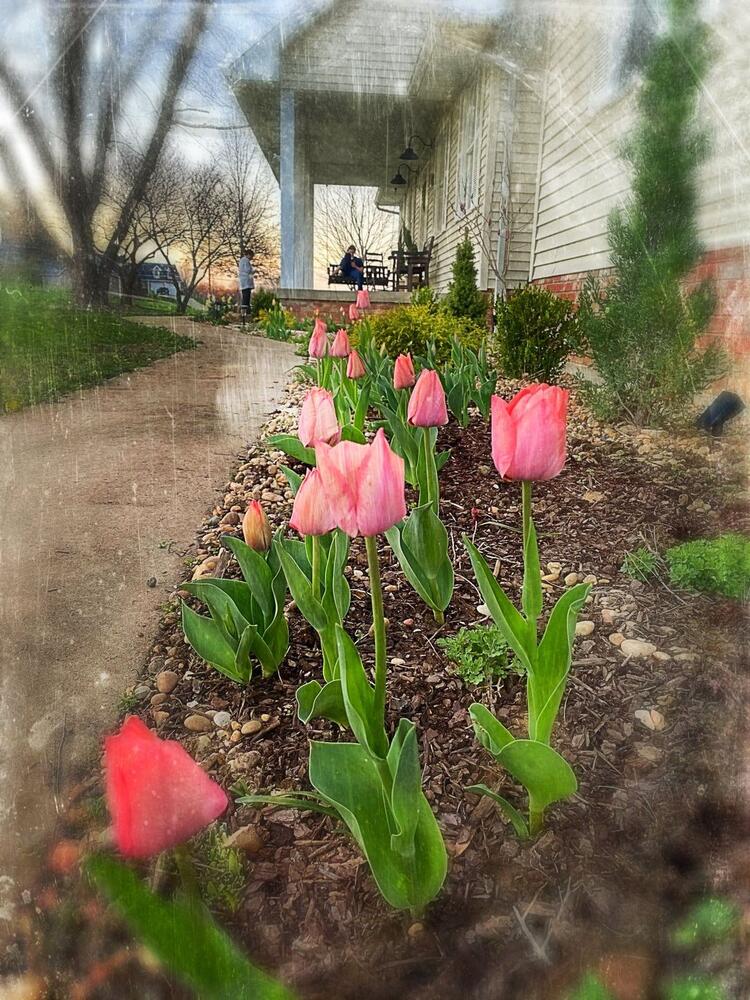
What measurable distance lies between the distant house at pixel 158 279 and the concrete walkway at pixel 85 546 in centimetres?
3

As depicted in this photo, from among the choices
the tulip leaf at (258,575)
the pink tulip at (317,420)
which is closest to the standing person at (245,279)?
the pink tulip at (317,420)

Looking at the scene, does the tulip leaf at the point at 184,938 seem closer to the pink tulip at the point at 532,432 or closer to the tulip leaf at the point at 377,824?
the tulip leaf at the point at 377,824

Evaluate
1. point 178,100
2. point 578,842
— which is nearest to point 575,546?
point 578,842

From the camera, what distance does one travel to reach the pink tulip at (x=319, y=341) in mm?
627

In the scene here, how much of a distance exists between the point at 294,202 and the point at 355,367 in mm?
433

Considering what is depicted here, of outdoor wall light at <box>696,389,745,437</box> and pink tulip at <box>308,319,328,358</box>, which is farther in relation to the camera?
pink tulip at <box>308,319,328,358</box>

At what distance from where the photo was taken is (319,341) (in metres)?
0.70

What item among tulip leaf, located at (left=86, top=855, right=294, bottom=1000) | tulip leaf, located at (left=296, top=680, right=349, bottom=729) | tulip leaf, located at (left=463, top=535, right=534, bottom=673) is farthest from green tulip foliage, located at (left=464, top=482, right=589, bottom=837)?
tulip leaf, located at (left=86, top=855, right=294, bottom=1000)

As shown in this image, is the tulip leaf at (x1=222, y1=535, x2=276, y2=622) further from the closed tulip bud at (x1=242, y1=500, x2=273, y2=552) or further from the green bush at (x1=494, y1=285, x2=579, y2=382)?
the green bush at (x1=494, y1=285, x2=579, y2=382)

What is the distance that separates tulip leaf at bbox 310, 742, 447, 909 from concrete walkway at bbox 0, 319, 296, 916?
17 cm

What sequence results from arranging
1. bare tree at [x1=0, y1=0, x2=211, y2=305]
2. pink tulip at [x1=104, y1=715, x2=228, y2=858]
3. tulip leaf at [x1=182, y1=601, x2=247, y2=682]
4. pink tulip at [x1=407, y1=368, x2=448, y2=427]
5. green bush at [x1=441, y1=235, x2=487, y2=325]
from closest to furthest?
pink tulip at [x1=104, y1=715, x2=228, y2=858]
bare tree at [x1=0, y1=0, x2=211, y2=305]
tulip leaf at [x1=182, y1=601, x2=247, y2=682]
green bush at [x1=441, y1=235, x2=487, y2=325]
pink tulip at [x1=407, y1=368, x2=448, y2=427]

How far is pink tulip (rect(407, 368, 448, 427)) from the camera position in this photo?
30.4 inches

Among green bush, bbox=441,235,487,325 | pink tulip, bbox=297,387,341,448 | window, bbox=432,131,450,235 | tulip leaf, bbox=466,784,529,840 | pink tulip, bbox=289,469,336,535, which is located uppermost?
window, bbox=432,131,450,235

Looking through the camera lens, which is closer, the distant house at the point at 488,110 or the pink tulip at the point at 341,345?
the distant house at the point at 488,110
